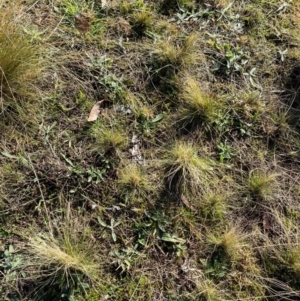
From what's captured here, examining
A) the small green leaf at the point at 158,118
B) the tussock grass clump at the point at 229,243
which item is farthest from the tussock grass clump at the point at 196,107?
the tussock grass clump at the point at 229,243

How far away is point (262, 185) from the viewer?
2580 mm

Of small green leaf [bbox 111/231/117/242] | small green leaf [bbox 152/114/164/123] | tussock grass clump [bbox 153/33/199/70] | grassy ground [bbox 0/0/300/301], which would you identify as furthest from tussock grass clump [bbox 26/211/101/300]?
tussock grass clump [bbox 153/33/199/70]

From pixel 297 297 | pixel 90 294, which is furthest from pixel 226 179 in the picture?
pixel 90 294

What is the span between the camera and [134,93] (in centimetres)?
278

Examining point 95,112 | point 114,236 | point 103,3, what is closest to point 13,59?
point 95,112

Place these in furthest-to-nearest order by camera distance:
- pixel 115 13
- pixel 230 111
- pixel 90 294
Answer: pixel 115 13 < pixel 230 111 < pixel 90 294

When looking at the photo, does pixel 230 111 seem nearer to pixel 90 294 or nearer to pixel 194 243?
pixel 194 243

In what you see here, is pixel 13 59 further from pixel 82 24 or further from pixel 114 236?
pixel 114 236

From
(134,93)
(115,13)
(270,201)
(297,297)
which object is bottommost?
(297,297)

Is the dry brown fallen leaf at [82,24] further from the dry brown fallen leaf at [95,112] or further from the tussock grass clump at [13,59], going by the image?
the dry brown fallen leaf at [95,112]

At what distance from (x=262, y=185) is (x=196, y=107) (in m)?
0.57

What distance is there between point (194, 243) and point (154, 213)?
0.26 meters

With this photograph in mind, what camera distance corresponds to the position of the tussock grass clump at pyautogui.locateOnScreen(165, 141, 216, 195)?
8.29ft

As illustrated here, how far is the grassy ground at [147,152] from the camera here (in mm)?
2314
